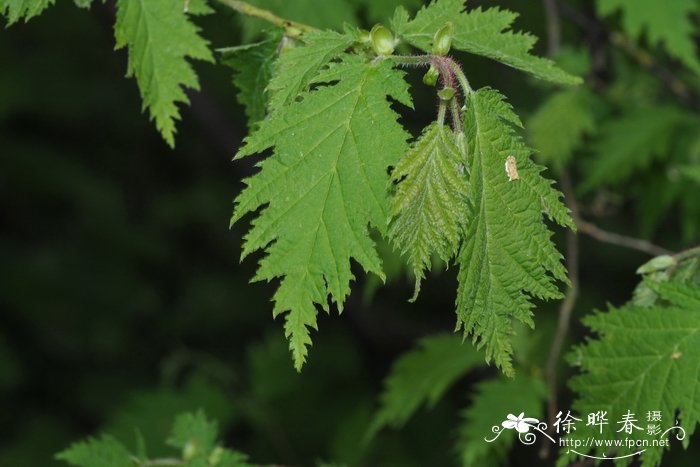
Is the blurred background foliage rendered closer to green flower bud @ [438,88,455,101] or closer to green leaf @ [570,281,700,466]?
green leaf @ [570,281,700,466]

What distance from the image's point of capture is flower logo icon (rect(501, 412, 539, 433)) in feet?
6.91

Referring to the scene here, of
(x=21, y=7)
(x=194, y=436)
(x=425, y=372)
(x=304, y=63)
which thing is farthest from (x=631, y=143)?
(x=21, y=7)

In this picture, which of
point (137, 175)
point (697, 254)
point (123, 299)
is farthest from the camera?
point (137, 175)

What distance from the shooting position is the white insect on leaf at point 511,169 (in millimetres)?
1108

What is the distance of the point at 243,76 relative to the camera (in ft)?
4.55

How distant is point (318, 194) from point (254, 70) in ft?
1.18

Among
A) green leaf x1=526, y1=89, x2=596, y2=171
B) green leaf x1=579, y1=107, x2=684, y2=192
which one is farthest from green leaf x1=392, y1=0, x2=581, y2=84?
green leaf x1=579, y1=107, x2=684, y2=192

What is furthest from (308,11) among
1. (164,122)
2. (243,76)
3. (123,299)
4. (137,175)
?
(137,175)

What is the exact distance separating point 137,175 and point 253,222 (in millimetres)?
4560

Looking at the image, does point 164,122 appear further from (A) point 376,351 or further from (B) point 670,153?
(A) point 376,351

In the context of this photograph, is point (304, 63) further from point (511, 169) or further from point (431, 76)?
point (511, 169)

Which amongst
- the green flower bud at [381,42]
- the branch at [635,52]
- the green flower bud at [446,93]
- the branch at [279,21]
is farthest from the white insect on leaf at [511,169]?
the branch at [635,52]

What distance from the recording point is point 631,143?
2.80 meters

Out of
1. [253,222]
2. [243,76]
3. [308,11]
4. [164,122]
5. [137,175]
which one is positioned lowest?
[253,222]
